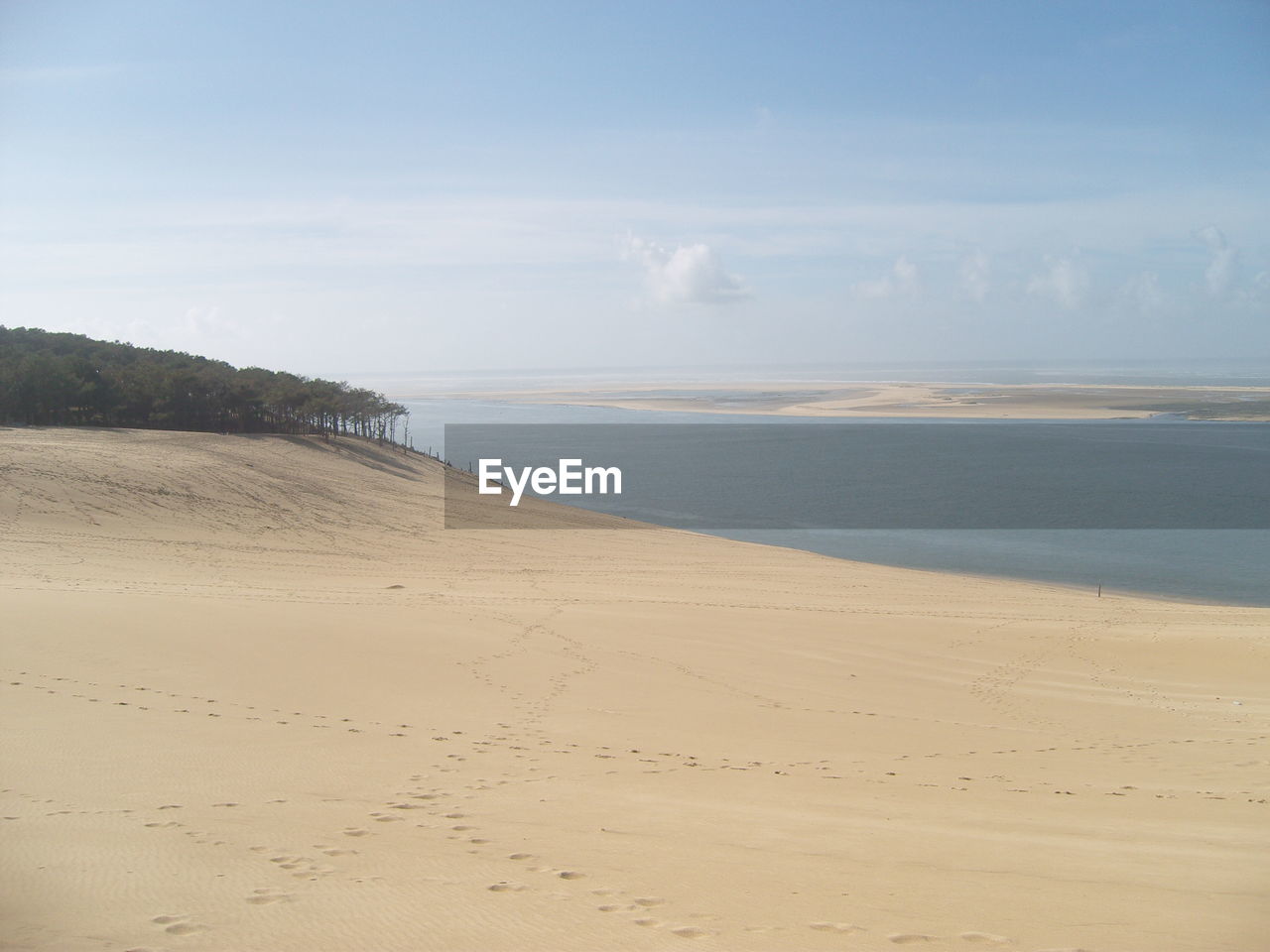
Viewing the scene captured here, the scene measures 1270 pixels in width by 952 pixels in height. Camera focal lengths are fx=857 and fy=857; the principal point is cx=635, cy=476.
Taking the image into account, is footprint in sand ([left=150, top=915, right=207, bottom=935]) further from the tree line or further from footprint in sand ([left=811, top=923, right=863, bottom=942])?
the tree line

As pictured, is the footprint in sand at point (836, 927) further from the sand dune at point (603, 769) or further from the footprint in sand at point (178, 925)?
the footprint in sand at point (178, 925)

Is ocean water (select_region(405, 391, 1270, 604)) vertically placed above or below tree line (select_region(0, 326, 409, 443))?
below

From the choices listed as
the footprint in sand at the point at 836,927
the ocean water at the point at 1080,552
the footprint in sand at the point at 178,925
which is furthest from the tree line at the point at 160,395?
the footprint in sand at the point at 836,927

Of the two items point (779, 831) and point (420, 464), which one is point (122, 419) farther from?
point (779, 831)

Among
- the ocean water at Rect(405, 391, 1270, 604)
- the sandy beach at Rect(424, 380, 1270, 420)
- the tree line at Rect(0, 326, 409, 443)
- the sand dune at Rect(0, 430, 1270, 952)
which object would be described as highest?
the sandy beach at Rect(424, 380, 1270, 420)

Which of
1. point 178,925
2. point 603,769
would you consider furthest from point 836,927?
point 603,769

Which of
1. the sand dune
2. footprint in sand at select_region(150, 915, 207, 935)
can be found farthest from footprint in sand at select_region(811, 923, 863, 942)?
footprint in sand at select_region(150, 915, 207, 935)

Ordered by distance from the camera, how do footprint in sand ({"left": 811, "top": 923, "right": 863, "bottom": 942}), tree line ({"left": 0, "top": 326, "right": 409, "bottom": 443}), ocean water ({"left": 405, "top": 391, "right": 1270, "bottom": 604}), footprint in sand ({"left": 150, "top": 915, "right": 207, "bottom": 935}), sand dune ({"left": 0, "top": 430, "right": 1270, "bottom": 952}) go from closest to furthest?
footprint in sand ({"left": 150, "top": 915, "right": 207, "bottom": 935}) → footprint in sand ({"left": 811, "top": 923, "right": 863, "bottom": 942}) → sand dune ({"left": 0, "top": 430, "right": 1270, "bottom": 952}) → ocean water ({"left": 405, "top": 391, "right": 1270, "bottom": 604}) → tree line ({"left": 0, "top": 326, "right": 409, "bottom": 443})
